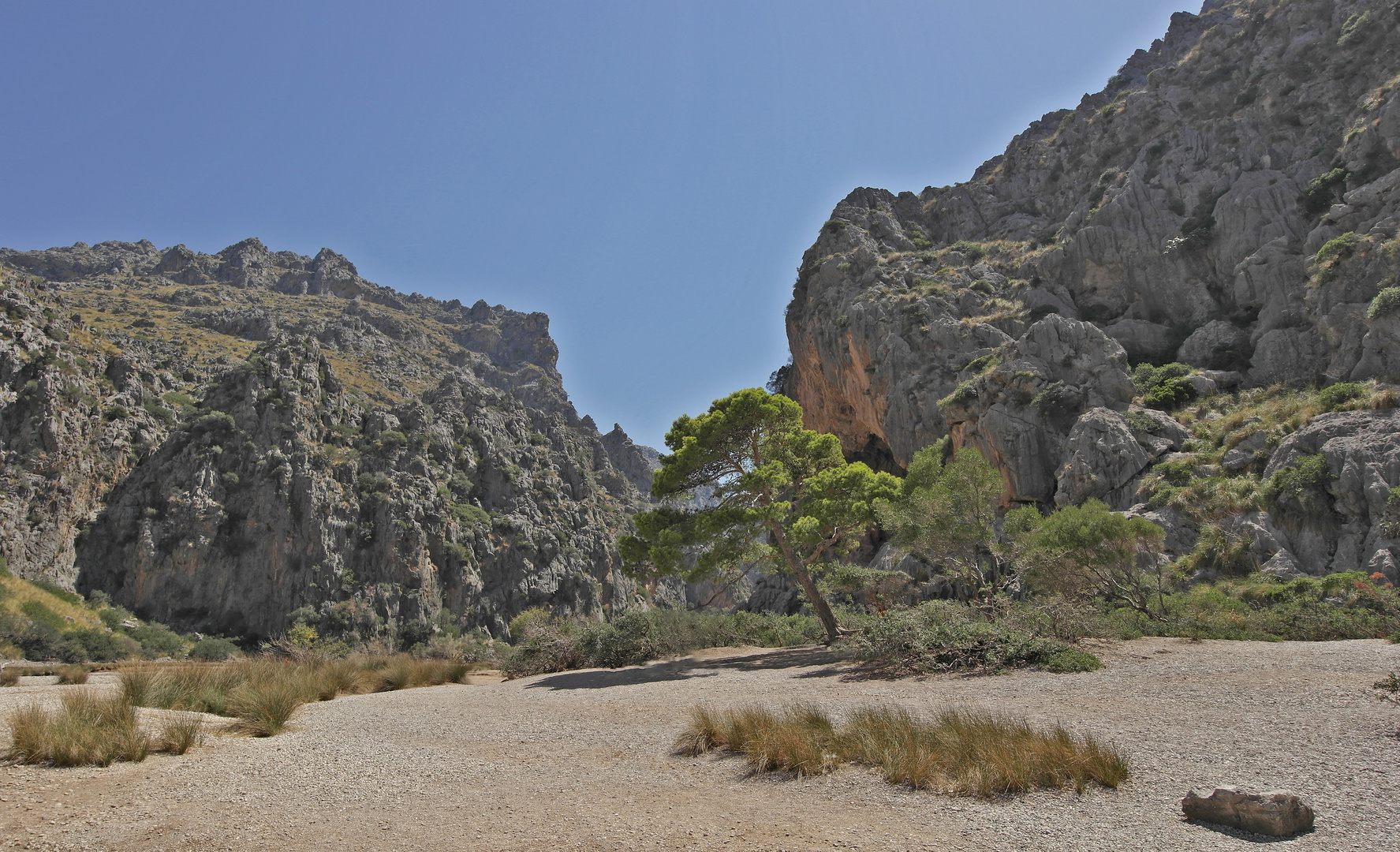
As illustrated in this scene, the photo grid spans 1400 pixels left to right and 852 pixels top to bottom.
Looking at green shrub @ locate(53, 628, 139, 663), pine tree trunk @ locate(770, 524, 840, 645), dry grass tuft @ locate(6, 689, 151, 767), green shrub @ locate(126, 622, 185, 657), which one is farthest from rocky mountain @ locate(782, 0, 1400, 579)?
green shrub @ locate(126, 622, 185, 657)

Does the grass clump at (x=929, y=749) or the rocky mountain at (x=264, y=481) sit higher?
the rocky mountain at (x=264, y=481)

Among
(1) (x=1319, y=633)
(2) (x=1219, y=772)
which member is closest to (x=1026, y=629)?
(1) (x=1319, y=633)

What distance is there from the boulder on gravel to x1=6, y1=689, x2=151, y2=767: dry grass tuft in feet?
26.7

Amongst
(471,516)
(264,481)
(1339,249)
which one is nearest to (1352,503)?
(1339,249)

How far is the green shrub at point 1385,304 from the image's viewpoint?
80.3ft

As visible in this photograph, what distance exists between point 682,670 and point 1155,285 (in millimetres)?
40526

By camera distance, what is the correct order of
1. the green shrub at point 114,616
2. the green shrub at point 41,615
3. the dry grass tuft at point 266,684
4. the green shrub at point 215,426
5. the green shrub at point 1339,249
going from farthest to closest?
1. the green shrub at point 215,426
2. the green shrub at point 114,616
3. the green shrub at point 1339,249
4. the green shrub at point 41,615
5. the dry grass tuft at point 266,684

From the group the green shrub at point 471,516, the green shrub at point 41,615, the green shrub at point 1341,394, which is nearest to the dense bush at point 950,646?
the green shrub at point 1341,394

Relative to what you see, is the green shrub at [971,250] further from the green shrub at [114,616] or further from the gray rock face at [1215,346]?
the green shrub at [114,616]

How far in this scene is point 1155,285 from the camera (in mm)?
39938

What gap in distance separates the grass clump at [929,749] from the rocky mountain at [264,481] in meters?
48.6

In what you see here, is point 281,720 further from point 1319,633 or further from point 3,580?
point 3,580

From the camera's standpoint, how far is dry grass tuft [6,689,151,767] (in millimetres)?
5344

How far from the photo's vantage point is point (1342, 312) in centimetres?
2731
